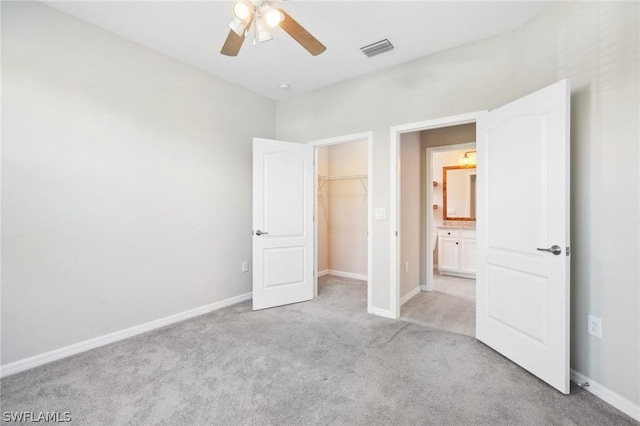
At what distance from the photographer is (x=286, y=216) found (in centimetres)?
364

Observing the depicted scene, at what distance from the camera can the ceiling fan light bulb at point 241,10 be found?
168 centimetres

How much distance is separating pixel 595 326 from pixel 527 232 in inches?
Answer: 28.0

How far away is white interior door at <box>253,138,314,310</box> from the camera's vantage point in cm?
347

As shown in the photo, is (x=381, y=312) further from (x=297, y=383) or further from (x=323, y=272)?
(x=323, y=272)

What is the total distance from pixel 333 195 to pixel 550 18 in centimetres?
369

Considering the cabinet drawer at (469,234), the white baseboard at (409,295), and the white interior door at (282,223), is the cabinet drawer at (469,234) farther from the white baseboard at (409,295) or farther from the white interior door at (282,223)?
the white interior door at (282,223)

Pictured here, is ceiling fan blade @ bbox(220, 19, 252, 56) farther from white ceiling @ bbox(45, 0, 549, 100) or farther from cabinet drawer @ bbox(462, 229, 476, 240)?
cabinet drawer @ bbox(462, 229, 476, 240)

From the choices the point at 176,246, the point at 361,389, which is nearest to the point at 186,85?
the point at 176,246

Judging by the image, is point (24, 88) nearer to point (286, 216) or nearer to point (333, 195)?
point (286, 216)

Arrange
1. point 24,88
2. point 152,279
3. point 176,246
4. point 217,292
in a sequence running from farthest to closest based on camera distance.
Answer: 1. point 217,292
2. point 176,246
3. point 152,279
4. point 24,88

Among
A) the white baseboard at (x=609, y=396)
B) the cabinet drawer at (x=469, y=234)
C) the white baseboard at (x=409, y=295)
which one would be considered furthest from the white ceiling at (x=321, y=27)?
the cabinet drawer at (x=469, y=234)

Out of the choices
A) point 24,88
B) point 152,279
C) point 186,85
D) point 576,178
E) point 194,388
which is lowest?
point 194,388

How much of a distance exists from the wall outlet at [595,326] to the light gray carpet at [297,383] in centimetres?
40

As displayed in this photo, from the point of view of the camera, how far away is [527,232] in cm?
208
